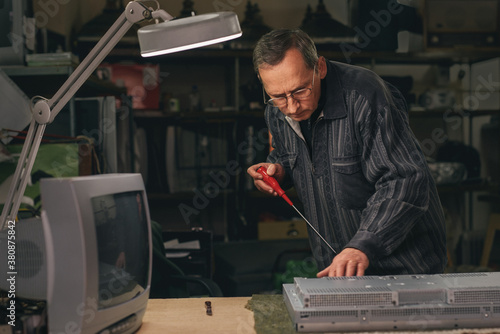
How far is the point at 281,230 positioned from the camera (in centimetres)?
359

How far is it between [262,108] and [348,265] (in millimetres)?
2561

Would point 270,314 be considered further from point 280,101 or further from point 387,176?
point 280,101

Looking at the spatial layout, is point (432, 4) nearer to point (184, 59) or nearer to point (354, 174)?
point (184, 59)

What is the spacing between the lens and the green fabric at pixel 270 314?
1051mm

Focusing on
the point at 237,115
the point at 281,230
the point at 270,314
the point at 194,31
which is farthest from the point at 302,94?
the point at 281,230

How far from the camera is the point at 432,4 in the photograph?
3.68 metres

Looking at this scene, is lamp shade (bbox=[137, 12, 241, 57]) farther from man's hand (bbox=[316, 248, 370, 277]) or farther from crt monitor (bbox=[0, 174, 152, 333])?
man's hand (bbox=[316, 248, 370, 277])

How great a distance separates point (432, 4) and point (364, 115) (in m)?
2.74

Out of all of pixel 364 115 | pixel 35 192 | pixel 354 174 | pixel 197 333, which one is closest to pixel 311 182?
pixel 354 174

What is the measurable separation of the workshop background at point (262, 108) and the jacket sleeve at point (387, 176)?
1837mm

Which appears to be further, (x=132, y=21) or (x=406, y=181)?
(x=406, y=181)

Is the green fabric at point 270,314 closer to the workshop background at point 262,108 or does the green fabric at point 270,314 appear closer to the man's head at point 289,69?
the man's head at point 289,69

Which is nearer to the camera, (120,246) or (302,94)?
(120,246)

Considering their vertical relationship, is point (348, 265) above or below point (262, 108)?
below
